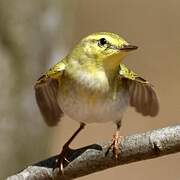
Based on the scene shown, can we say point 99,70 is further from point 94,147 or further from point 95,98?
point 94,147

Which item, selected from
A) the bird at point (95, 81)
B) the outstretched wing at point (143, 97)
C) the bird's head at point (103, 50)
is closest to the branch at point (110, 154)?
the bird at point (95, 81)

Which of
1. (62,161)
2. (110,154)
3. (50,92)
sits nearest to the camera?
(110,154)

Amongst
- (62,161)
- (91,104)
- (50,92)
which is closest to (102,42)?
(91,104)

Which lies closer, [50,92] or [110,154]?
[110,154]

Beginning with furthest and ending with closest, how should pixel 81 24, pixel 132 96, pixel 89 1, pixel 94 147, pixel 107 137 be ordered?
pixel 89 1
pixel 81 24
pixel 107 137
pixel 132 96
pixel 94 147

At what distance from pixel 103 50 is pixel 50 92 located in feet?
1.59

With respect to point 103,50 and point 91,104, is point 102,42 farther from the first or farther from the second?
point 91,104

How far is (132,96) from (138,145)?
0.96 metres

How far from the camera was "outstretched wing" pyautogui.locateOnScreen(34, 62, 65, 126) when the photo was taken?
3.15 m

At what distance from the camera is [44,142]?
4.38 m

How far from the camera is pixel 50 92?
133 inches

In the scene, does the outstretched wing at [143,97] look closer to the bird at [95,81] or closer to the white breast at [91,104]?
the bird at [95,81]

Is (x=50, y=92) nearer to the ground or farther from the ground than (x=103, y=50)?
nearer to the ground

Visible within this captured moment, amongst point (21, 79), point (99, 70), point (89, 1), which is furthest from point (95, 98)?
point (89, 1)
